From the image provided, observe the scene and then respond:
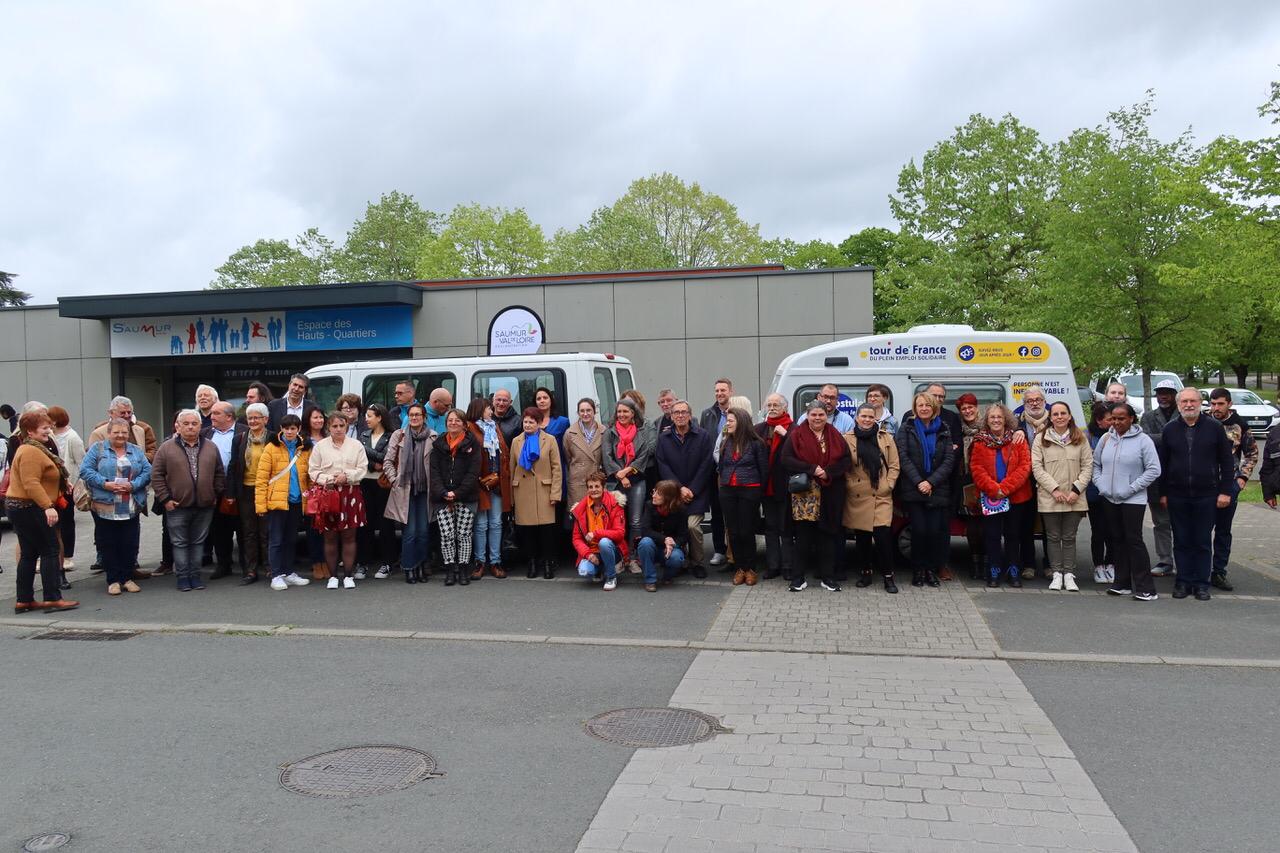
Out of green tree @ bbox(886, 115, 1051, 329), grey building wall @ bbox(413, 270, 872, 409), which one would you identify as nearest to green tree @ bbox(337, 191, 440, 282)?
green tree @ bbox(886, 115, 1051, 329)

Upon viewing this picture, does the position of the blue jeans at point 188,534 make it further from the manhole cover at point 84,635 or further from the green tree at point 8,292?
the green tree at point 8,292

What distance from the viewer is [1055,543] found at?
9.05m

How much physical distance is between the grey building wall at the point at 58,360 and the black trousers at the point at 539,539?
16949mm

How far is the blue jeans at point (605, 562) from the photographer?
29.9ft

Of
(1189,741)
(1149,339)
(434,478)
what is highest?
(1149,339)

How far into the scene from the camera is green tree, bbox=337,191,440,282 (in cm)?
5372

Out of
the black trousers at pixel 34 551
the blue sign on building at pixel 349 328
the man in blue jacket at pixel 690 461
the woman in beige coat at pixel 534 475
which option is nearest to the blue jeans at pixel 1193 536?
the man in blue jacket at pixel 690 461

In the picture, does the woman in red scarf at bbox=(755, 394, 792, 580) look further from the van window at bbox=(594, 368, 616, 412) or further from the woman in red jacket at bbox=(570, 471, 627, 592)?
the van window at bbox=(594, 368, 616, 412)

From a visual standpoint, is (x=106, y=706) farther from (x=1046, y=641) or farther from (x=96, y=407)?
(x=96, y=407)

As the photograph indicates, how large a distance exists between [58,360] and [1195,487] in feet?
76.3

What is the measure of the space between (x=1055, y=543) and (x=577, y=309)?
1313 centimetres

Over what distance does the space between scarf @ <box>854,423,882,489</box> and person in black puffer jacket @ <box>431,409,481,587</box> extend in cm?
360

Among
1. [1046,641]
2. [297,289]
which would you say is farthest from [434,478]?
[297,289]

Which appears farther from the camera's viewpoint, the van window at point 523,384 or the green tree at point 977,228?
the green tree at point 977,228
